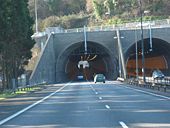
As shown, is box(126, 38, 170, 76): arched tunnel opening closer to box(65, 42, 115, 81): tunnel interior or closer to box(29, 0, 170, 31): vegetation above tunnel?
box(65, 42, 115, 81): tunnel interior

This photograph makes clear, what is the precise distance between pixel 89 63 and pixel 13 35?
9569 centimetres

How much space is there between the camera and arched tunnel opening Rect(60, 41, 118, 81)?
102562mm

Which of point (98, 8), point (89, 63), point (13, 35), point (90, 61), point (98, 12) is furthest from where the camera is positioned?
point (89, 63)

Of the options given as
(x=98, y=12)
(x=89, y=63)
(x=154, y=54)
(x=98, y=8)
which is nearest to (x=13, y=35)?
(x=154, y=54)

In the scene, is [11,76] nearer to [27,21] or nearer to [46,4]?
[27,21]

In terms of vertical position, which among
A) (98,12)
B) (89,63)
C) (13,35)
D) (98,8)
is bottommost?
(89,63)

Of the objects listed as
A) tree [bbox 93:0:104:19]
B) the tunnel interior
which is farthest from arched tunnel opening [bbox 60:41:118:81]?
tree [bbox 93:0:104:19]

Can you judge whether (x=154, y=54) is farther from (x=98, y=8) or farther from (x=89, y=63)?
(x=89, y=63)

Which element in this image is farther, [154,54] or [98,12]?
[98,12]

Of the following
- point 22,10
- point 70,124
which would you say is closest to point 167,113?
point 70,124

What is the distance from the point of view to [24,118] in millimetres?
19891

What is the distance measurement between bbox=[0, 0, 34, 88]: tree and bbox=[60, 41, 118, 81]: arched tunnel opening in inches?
1610

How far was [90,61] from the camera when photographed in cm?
14462

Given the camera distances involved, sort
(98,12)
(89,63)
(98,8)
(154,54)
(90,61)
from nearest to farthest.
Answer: (154,54) < (98,8) < (98,12) < (90,61) < (89,63)
